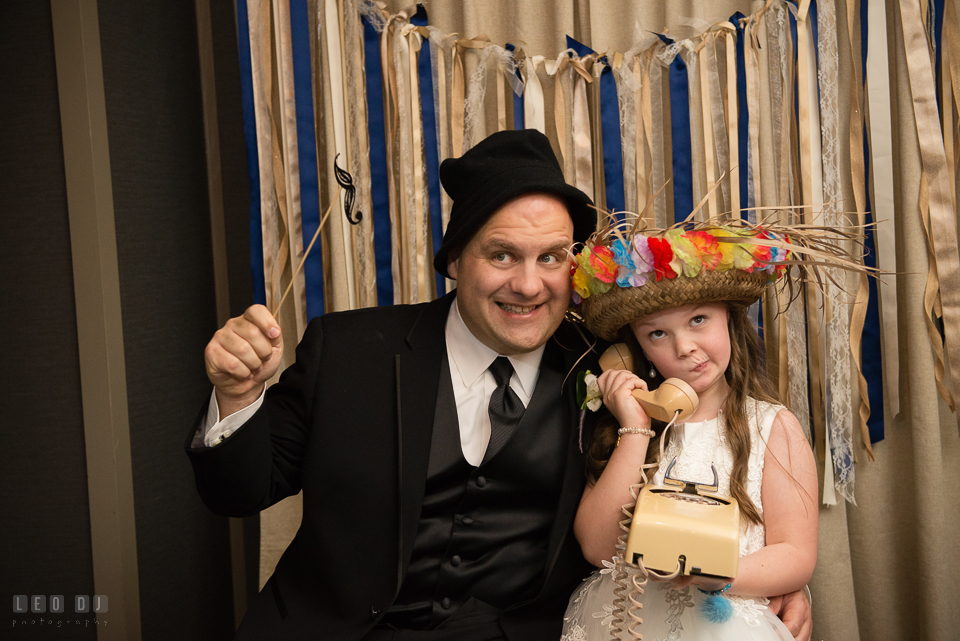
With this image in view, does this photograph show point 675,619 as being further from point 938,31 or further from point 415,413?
point 938,31

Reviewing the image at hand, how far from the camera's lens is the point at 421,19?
234 centimetres

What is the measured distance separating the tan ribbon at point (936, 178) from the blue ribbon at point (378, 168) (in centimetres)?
168

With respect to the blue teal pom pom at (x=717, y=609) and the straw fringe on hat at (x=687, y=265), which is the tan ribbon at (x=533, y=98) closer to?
the straw fringe on hat at (x=687, y=265)

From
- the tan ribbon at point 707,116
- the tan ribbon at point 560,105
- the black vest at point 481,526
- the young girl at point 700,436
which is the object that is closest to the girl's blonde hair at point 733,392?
the young girl at point 700,436

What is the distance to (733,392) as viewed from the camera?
5.67ft

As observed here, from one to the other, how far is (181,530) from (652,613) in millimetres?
2078

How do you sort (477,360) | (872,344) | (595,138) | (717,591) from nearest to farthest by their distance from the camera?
(717,591) < (477,360) < (872,344) < (595,138)

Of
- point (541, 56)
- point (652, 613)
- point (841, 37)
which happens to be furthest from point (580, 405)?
point (841, 37)

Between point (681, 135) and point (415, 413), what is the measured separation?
1297 millimetres

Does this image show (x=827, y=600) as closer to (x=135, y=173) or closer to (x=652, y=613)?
(x=652, y=613)

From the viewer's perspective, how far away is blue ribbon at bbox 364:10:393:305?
7.76 ft

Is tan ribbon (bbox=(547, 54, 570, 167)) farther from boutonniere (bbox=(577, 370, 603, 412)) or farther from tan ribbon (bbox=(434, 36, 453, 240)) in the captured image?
boutonniere (bbox=(577, 370, 603, 412))

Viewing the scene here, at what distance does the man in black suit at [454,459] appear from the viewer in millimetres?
1725

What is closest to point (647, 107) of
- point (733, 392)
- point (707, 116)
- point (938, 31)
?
point (707, 116)
